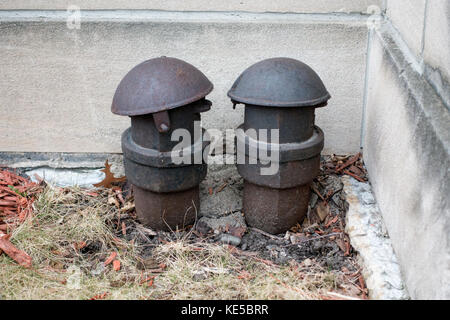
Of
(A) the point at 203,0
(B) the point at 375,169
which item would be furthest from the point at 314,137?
(A) the point at 203,0

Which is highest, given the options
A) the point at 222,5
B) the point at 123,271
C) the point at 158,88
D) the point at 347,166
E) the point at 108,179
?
the point at 222,5

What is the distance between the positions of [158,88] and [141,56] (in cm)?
91

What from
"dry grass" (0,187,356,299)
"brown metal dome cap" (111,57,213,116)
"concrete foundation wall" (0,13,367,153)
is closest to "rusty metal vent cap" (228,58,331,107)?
"brown metal dome cap" (111,57,213,116)

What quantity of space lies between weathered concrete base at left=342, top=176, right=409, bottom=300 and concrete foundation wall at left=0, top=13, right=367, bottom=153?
1.99 ft

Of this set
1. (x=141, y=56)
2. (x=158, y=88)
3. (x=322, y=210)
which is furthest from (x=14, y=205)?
(x=322, y=210)

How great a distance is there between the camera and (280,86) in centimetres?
311

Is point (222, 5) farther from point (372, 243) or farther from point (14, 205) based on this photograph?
point (14, 205)

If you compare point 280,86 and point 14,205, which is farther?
point 14,205

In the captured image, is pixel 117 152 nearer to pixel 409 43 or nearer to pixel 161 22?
pixel 161 22

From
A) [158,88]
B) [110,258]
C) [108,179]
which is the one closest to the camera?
[158,88]

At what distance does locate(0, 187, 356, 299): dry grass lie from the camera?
297 centimetres

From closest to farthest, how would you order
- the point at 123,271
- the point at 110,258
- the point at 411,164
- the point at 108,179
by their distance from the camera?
the point at 411,164, the point at 123,271, the point at 110,258, the point at 108,179

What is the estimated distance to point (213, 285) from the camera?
304 centimetres

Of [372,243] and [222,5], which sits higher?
[222,5]
